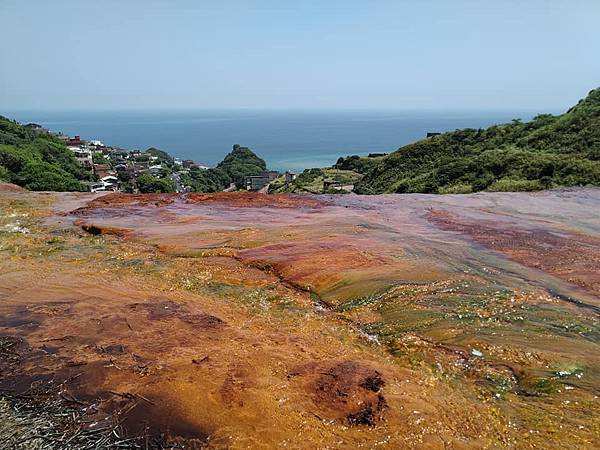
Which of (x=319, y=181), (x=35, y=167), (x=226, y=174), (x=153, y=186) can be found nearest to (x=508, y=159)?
(x=319, y=181)

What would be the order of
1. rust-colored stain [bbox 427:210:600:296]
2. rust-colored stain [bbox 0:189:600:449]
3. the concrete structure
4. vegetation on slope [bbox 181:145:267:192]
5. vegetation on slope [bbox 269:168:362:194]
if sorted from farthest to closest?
vegetation on slope [bbox 181:145:267:192], the concrete structure, vegetation on slope [bbox 269:168:362:194], rust-colored stain [bbox 427:210:600:296], rust-colored stain [bbox 0:189:600:449]

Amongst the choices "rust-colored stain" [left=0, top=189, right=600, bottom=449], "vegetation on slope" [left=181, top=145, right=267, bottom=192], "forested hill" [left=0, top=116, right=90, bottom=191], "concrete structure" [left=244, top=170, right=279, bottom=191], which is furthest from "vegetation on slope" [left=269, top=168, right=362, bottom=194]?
"rust-colored stain" [left=0, top=189, right=600, bottom=449]

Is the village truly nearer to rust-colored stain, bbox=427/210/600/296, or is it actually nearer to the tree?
the tree

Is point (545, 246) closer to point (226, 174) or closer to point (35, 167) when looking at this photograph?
point (35, 167)

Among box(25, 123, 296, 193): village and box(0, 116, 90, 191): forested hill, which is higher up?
box(0, 116, 90, 191): forested hill

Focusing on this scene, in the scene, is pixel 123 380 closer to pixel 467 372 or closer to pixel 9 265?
pixel 467 372

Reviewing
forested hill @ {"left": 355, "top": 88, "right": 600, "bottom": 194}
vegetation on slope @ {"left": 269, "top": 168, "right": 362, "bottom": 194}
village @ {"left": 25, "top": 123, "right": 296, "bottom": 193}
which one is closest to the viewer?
forested hill @ {"left": 355, "top": 88, "right": 600, "bottom": 194}

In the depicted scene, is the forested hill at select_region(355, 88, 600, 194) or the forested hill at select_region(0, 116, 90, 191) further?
the forested hill at select_region(0, 116, 90, 191)

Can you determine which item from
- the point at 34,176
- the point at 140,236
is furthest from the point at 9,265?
the point at 34,176
